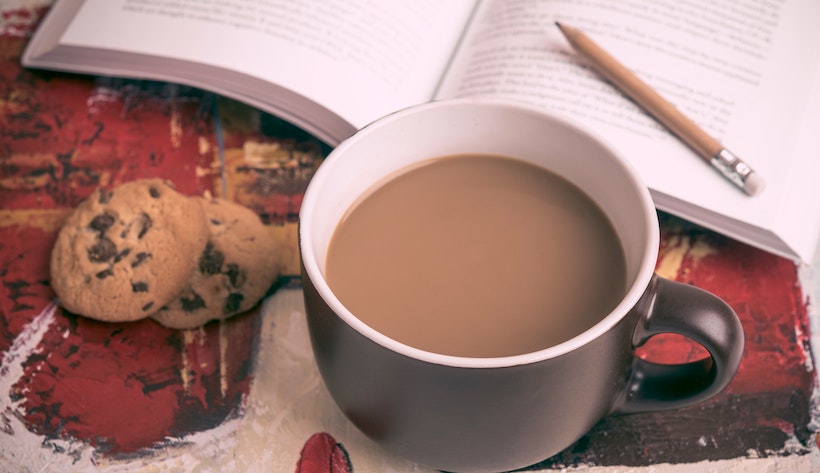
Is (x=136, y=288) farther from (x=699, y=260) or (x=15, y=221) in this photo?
(x=699, y=260)

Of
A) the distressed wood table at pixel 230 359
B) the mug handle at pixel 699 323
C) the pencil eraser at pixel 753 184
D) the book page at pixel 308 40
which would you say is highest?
the mug handle at pixel 699 323

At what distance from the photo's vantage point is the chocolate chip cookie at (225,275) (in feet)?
2.42

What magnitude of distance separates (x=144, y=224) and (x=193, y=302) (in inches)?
3.3

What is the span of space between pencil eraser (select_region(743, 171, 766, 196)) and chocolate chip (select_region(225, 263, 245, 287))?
0.49 meters

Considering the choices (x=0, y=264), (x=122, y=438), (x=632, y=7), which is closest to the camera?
(x=122, y=438)

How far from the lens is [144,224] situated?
71cm

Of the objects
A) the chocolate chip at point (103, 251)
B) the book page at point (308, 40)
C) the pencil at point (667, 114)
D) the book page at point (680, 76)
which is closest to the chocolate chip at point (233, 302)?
the chocolate chip at point (103, 251)

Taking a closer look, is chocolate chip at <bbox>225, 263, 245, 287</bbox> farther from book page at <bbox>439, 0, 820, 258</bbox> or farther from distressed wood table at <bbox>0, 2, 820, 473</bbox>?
book page at <bbox>439, 0, 820, 258</bbox>

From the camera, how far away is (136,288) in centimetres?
70

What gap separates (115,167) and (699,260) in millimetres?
622

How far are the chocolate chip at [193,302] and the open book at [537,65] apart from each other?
22 cm

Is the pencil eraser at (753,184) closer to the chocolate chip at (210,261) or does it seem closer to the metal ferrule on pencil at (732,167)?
the metal ferrule on pencil at (732,167)

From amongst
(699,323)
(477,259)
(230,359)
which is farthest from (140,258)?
(699,323)

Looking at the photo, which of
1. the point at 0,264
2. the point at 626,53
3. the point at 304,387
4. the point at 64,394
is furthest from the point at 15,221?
the point at 626,53
